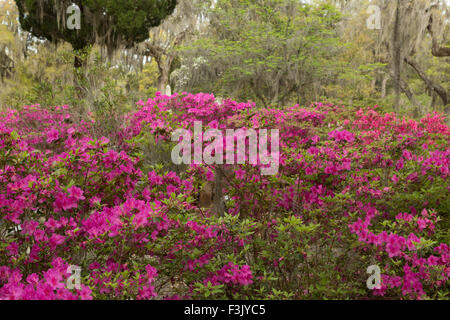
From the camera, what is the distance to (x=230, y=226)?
8.55 feet

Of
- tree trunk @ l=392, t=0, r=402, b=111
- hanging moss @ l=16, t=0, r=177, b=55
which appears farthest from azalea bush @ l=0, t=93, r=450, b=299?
tree trunk @ l=392, t=0, r=402, b=111

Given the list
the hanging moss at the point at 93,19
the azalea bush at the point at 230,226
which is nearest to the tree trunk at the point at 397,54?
→ the hanging moss at the point at 93,19

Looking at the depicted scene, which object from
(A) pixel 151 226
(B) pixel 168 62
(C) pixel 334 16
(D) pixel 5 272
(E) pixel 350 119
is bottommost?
(D) pixel 5 272

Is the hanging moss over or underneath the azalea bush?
over

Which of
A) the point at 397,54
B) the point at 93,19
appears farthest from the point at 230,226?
the point at 397,54

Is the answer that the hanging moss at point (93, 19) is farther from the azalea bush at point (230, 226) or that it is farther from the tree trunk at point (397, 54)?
the azalea bush at point (230, 226)

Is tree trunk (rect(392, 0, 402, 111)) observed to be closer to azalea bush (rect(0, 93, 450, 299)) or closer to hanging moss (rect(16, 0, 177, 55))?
hanging moss (rect(16, 0, 177, 55))

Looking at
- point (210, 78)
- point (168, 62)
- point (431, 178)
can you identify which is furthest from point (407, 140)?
point (168, 62)

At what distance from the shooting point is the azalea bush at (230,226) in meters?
2.18

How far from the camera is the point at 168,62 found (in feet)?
64.2

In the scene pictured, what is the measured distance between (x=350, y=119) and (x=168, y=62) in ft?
50.8

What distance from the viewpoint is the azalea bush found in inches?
85.7

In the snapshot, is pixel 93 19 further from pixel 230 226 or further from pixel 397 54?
pixel 230 226
